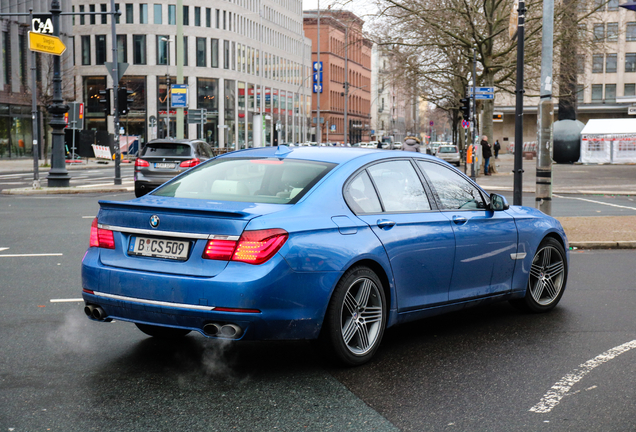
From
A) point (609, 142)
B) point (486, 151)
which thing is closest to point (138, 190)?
point (486, 151)

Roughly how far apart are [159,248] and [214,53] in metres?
78.6

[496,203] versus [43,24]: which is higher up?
[43,24]

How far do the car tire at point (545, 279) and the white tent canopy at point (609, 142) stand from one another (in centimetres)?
4601

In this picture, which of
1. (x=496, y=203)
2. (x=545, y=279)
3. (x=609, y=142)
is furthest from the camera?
(x=609, y=142)

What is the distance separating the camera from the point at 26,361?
5480 mm

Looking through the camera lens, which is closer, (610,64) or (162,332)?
(162,332)

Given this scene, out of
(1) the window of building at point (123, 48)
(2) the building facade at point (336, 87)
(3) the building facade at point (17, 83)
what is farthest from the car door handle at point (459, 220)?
(2) the building facade at point (336, 87)

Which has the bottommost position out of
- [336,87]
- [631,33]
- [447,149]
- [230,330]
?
[230,330]

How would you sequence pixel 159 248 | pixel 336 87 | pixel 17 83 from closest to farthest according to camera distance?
pixel 159 248 → pixel 17 83 → pixel 336 87

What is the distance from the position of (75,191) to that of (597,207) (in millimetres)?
14853

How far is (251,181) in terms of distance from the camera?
5.73m

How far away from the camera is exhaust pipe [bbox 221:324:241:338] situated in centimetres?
489

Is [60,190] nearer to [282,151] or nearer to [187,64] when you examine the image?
[282,151]

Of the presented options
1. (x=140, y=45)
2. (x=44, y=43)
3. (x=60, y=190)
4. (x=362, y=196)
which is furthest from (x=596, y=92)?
(x=362, y=196)
